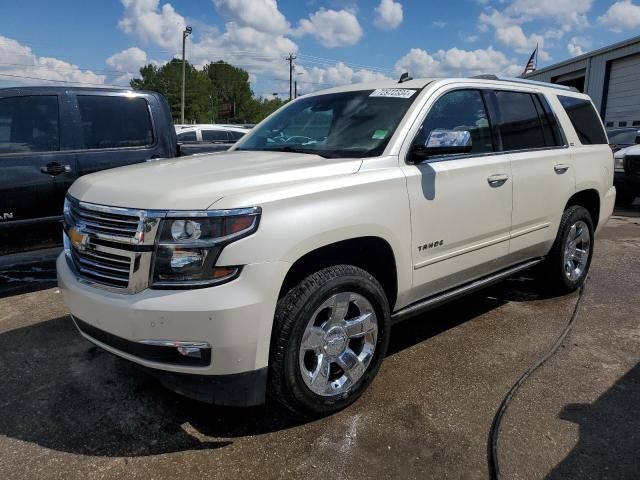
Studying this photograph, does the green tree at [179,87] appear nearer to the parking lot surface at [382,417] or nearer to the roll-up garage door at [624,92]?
the roll-up garage door at [624,92]

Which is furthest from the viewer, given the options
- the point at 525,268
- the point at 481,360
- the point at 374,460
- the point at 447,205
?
the point at 525,268

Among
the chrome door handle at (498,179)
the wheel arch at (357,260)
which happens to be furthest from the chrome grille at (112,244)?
the chrome door handle at (498,179)

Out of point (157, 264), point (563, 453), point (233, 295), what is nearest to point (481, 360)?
point (563, 453)

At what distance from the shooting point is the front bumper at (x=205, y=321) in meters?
2.30

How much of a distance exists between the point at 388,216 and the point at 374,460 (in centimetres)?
125

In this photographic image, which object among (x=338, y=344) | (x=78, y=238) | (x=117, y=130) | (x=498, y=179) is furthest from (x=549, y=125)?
(x=117, y=130)

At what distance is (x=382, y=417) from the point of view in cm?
286

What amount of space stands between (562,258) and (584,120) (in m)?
1.33

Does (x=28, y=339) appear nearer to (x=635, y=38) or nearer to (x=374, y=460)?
(x=374, y=460)

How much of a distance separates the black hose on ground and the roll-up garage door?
18367mm

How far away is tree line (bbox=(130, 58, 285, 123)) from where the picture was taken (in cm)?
7350

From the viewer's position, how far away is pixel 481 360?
354cm

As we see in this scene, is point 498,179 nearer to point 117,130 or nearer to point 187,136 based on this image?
point 117,130

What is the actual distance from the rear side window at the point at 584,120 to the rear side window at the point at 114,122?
406 cm
